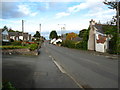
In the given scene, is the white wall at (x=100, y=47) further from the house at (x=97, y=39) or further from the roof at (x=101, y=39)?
the roof at (x=101, y=39)

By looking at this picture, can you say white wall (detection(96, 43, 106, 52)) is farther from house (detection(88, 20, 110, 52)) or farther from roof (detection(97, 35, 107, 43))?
roof (detection(97, 35, 107, 43))

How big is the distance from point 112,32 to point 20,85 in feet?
84.2

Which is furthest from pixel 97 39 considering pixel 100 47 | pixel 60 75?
pixel 60 75

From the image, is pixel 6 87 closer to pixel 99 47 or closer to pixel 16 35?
pixel 99 47

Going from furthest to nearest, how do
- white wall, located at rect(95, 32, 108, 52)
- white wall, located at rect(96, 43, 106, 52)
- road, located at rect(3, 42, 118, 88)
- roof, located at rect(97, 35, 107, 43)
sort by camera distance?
roof, located at rect(97, 35, 107, 43), white wall, located at rect(96, 43, 106, 52), white wall, located at rect(95, 32, 108, 52), road, located at rect(3, 42, 118, 88)

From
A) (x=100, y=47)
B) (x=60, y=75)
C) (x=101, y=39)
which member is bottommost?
(x=60, y=75)

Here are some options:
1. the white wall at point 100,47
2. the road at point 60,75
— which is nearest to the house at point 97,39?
the white wall at point 100,47

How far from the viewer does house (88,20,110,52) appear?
124 ft

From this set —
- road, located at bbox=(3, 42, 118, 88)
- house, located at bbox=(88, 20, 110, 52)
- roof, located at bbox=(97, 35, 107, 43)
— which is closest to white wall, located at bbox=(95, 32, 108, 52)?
house, located at bbox=(88, 20, 110, 52)

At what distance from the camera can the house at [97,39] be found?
37825 millimetres

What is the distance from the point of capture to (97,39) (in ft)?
139

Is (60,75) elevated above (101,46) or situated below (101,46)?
below

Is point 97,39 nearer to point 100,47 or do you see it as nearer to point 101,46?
point 100,47

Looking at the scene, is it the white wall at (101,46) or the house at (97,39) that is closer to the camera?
the white wall at (101,46)
